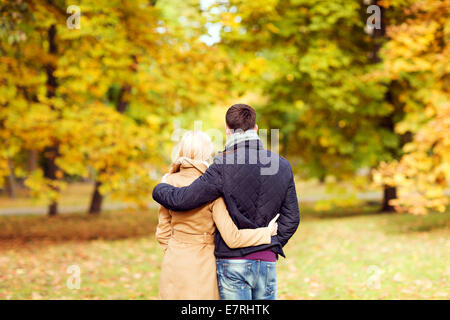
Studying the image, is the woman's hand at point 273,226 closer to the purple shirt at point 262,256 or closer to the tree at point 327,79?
the purple shirt at point 262,256

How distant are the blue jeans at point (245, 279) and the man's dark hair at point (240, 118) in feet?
2.76

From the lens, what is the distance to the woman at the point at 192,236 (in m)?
3.14

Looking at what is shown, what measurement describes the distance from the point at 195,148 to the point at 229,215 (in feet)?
1.64

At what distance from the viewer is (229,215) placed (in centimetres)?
309

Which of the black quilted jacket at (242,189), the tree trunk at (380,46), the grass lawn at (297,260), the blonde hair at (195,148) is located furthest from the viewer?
the tree trunk at (380,46)

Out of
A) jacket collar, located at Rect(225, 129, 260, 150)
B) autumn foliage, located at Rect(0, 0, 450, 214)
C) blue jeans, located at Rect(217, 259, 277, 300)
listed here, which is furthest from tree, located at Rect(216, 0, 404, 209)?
blue jeans, located at Rect(217, 259, 277, 300)

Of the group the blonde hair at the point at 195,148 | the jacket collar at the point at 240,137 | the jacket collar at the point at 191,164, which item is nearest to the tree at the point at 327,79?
the blonde hair at the point at 195,148

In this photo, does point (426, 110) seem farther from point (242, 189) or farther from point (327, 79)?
point (242, 189)

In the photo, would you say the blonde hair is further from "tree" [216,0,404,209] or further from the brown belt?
"tree" [216,0,404,209]

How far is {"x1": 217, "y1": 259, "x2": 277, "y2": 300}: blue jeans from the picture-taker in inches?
122

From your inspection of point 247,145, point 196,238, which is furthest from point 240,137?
point 196,238
